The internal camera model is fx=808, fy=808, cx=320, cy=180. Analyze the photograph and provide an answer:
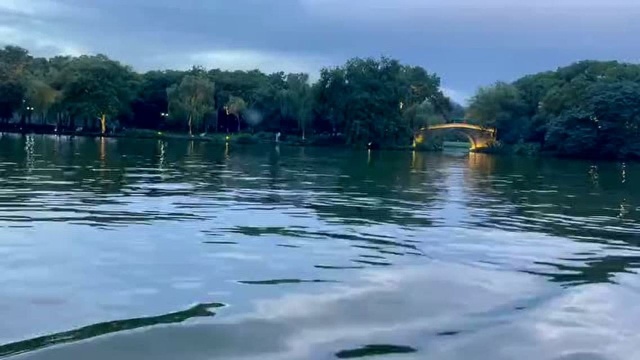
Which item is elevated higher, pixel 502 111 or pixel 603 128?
pixel 502 111

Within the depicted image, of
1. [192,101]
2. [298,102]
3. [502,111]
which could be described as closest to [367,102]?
[298,102]

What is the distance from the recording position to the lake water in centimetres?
760

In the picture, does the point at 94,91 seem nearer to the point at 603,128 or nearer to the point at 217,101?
the point at 217,101

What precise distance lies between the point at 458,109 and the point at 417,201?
147 meters

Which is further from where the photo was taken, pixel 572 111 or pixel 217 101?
pixel 217 101

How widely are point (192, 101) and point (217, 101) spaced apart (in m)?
11.8

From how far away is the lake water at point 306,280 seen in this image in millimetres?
7598

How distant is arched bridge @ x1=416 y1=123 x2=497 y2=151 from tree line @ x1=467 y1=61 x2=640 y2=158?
3.79 ft

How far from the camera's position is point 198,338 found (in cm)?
759

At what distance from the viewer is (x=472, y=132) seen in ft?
355

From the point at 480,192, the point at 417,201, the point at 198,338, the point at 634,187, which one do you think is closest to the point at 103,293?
the point at 198,338

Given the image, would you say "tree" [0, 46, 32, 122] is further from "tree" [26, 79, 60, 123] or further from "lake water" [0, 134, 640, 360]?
"lake water" [0, 134, 640, 360]

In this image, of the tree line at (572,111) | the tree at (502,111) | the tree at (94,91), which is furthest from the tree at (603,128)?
the tree at (94,91)

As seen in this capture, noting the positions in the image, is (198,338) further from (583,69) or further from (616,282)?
(583,69)
